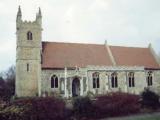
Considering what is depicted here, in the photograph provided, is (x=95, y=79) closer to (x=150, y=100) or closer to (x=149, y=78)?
(x=149, y=78)

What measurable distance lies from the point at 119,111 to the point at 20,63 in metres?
20.8

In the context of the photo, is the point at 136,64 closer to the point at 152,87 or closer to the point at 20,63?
the point at 152,87

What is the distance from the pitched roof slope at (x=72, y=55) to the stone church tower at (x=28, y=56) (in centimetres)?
163

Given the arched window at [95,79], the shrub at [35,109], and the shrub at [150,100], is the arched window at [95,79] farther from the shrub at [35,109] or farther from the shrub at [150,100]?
the shrub at [35,109]

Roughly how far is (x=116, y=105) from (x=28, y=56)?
2069 centimetres

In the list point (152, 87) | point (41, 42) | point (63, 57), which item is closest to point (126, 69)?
point (152, 87)

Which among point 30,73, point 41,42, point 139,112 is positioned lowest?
point 139,112

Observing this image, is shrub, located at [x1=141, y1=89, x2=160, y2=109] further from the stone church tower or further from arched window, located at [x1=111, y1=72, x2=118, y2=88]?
the stone church tower

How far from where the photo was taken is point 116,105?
28281 millimetres

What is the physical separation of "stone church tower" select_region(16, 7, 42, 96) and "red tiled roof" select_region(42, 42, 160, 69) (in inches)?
64.1

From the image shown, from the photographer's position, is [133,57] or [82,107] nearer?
[82,107]

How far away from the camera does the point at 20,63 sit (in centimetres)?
4466

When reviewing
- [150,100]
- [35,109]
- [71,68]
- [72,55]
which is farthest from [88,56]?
[35,109]

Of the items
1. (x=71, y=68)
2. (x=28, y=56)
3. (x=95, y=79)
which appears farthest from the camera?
(x=95, y=79)
